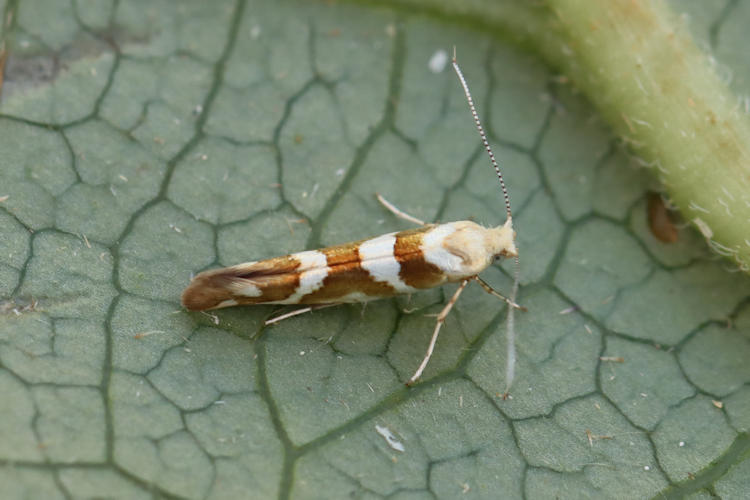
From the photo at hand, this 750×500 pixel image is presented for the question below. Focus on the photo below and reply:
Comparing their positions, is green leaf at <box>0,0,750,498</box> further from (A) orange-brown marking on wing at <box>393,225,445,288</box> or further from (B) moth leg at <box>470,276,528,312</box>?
(A) orange-brown marking on wing at <box>393,225,445,288</box>

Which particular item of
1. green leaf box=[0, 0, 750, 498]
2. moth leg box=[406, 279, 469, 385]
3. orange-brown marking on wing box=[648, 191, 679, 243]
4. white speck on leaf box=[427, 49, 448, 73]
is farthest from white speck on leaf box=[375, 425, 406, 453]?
white speck on leaf box=[427, 49, 448, 73]

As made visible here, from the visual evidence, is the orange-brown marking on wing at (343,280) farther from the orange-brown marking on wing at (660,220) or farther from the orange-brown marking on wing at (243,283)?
the orange-brown marking on wing at (660,220)

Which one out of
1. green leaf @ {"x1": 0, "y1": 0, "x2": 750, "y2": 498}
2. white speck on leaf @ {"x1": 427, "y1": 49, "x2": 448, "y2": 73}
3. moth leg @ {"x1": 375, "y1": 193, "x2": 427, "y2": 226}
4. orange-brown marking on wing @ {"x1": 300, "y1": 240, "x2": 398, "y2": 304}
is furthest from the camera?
white speck on leaf @ {"x1": 427, "y1": 49, "x2": 448, "y2": 73}

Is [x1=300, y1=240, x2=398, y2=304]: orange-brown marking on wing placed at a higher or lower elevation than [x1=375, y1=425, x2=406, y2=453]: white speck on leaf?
higher

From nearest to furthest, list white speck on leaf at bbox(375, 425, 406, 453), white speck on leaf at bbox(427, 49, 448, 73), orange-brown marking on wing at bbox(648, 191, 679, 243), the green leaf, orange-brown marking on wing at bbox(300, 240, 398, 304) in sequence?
the green leaf → white speck on leaf at bbox(375, 425, 406, 453) → orange-brown marking on wing at bbox(300, 240, 398, 304) → orange-brown marking on wing at bbox(648, 191, 679, 243) → white speck on leaf at bbox(427, 49, 448, 73)

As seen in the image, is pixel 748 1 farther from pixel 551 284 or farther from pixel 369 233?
pixel 369 233

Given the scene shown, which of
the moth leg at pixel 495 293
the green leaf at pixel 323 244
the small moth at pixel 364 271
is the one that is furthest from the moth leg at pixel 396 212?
the moth leg at pixel 495 293
